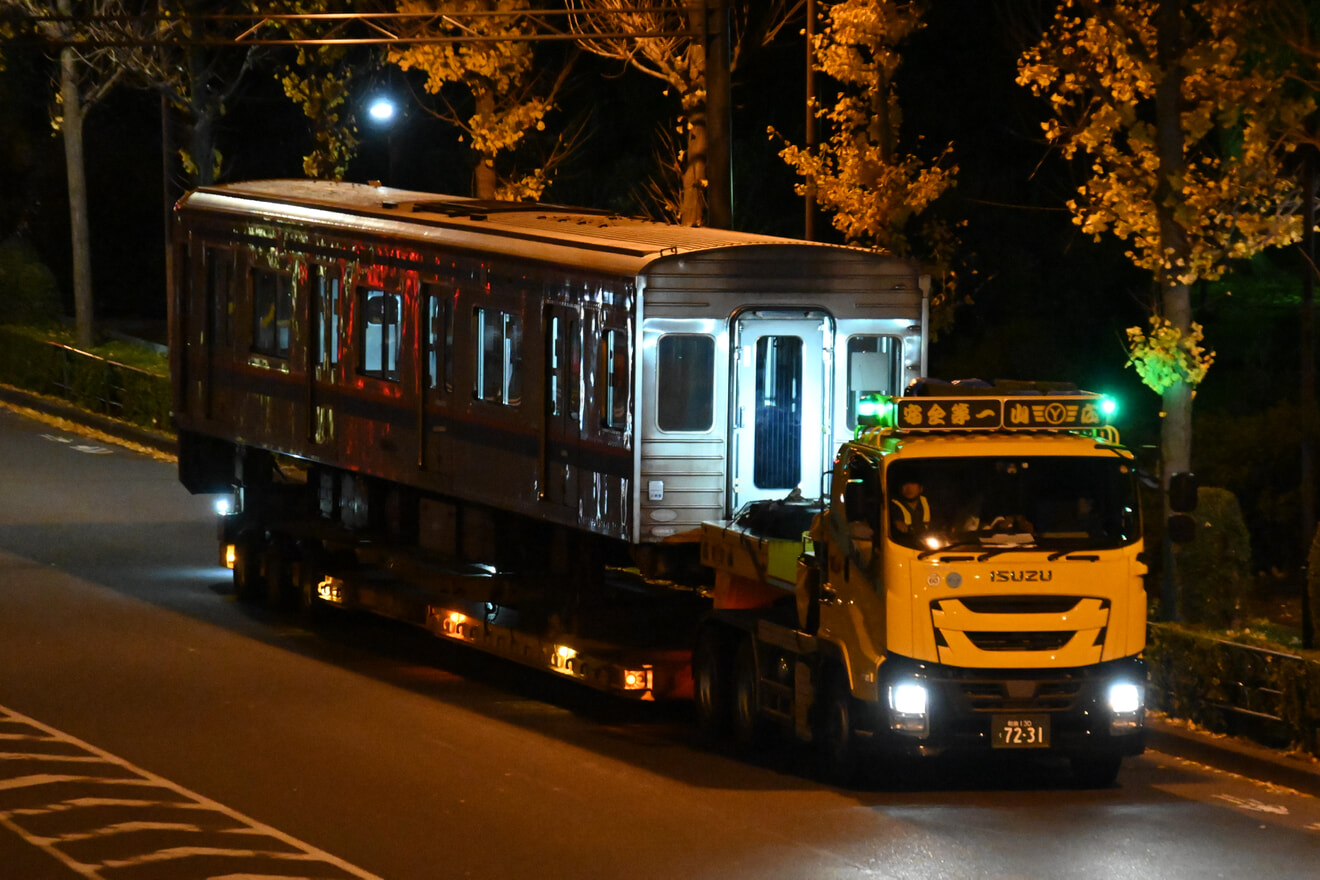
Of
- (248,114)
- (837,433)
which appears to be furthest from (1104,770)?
(248,114)

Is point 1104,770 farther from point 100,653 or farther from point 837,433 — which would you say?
point 100,653

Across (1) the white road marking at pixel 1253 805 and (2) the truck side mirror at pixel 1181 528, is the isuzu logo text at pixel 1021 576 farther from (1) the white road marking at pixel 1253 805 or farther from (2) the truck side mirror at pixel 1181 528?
(1) the white road marking at pixel 1253 805

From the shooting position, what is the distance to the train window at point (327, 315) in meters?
20.2

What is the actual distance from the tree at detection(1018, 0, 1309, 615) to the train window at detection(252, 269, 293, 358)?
7.72 m

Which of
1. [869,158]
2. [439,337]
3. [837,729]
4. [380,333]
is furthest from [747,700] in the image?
[869,158]

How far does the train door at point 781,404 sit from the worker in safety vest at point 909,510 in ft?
9.89

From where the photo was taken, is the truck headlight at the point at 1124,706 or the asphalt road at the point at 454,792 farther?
the truck headlight at the point at 1124,706

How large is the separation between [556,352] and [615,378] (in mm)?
1070

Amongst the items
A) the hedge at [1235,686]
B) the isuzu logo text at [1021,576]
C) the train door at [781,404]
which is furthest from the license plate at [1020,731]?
the train door at [781,404]

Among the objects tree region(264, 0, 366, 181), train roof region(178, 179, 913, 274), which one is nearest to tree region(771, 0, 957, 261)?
train roof region(178, 179, 913, 274)

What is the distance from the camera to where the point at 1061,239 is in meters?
35.1

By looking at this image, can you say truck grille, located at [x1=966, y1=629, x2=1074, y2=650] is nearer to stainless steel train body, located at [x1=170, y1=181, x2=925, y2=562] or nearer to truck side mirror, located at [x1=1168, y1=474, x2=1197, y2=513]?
truck side mirror, located at [x1=1168, y1=474, x2=1197, y2=513]

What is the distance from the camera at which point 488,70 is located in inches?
1063

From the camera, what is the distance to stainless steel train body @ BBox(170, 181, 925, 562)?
15.9 m
